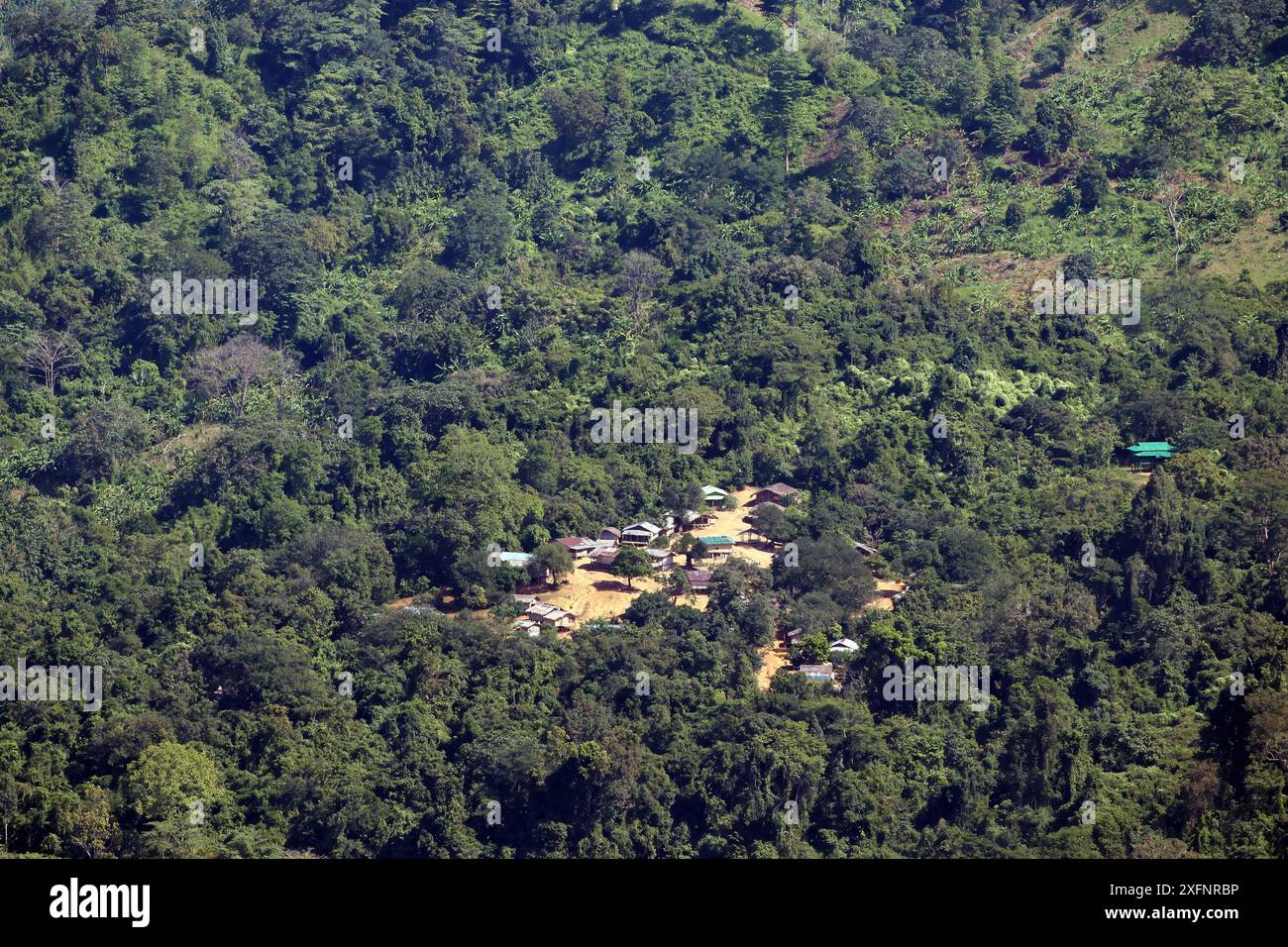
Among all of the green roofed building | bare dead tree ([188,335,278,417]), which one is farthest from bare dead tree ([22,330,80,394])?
the green roofed building

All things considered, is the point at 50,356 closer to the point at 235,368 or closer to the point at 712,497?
the point at 235,368

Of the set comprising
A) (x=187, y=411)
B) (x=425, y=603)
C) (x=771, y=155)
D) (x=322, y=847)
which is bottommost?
(x=322, y=847)

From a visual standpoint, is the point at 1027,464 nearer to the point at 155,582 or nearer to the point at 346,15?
the point at 155,582

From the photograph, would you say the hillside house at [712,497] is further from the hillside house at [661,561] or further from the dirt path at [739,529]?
the hillside house at [661,561]

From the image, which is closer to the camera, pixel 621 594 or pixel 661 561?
pixel 621 594

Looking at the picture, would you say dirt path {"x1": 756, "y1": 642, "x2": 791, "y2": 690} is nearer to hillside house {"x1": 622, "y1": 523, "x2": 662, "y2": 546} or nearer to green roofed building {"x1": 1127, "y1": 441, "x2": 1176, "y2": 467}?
hillside house {"x1": 622, "y1": 523, "x2": 662, "y2": 546}

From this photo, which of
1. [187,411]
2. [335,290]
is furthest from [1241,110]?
[187,411]

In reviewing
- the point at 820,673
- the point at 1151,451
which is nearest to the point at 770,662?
the point at 820,673
